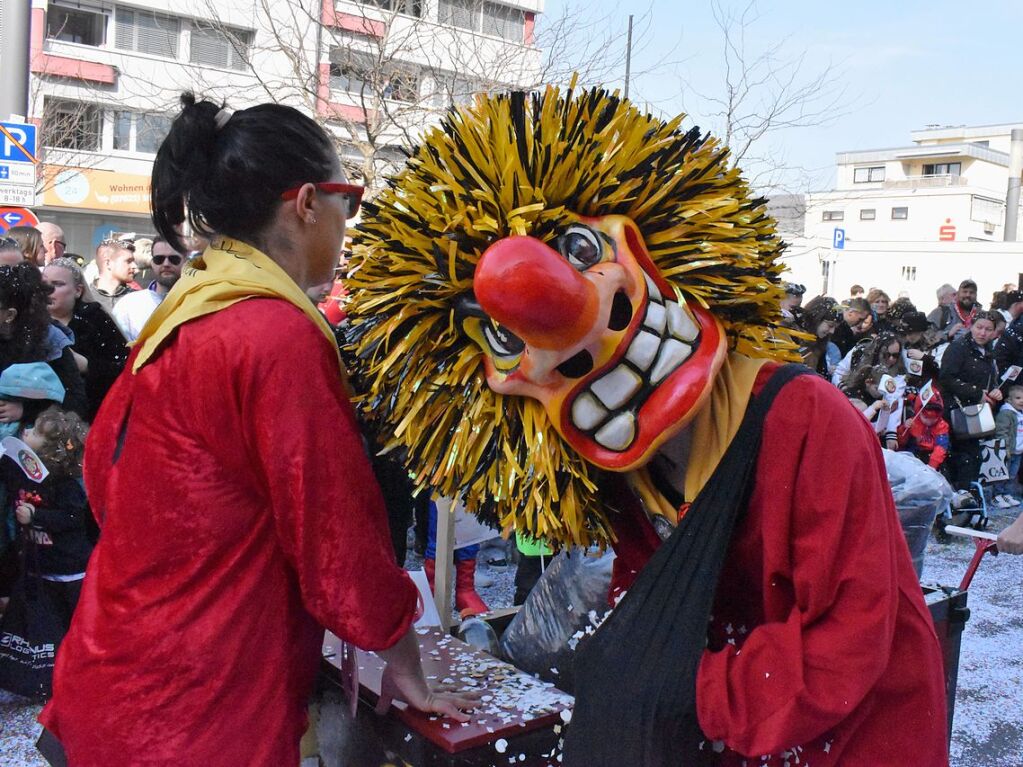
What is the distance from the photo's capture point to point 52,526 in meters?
3.34

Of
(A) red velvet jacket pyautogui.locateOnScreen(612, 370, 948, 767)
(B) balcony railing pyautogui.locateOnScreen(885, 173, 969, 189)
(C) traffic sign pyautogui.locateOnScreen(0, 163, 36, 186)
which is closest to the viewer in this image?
(A) red velvet jacket pyautogui.locateOnScreen(612, 370, 948, 767)

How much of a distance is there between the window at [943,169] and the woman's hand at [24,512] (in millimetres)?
50341

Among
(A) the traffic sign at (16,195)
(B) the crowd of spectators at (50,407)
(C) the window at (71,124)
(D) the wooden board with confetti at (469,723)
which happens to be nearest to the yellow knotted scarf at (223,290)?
(D) the wooden board with confetti at (469,723)

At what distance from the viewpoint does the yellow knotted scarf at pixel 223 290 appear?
1.38 metres

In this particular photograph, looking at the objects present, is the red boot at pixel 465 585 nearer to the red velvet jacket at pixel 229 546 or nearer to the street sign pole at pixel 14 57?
the red velvet jacket at pixel 229 546

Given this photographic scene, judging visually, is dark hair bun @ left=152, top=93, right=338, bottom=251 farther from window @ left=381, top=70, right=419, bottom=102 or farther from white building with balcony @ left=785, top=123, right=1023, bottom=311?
white building with balcony @ left=785, top=123, right=1023, bottom=311

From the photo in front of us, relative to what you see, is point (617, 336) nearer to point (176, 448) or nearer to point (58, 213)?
point (176, 448)

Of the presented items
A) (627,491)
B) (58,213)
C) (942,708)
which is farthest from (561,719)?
(58,213)

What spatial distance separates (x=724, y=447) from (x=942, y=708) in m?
0.48

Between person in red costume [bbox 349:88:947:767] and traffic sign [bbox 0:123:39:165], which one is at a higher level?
traffic sign [bbox 0:123:39:165]

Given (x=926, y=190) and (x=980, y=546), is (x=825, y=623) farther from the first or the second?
(x=926, y=190)

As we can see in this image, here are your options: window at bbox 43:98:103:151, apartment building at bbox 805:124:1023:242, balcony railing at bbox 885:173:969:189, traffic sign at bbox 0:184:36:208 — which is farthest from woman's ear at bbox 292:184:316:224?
balcony railing at bbox 885:173:969:189

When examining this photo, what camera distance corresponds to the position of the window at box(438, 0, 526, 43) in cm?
976

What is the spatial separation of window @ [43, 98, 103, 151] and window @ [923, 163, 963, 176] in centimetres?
4057
